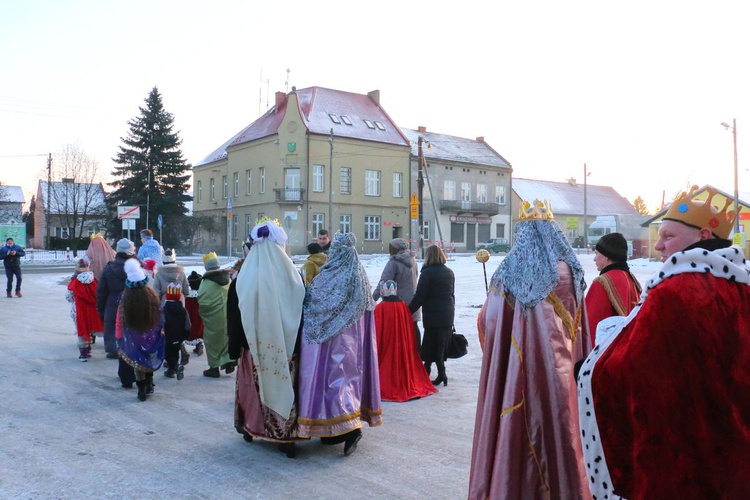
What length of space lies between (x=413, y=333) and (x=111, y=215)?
151ft

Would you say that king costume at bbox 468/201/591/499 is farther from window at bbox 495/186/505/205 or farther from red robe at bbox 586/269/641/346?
window at bbox 495/186/505/205

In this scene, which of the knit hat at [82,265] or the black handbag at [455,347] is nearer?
the black handbag at [455,347]

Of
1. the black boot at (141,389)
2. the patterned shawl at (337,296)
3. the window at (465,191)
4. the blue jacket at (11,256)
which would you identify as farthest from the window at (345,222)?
the patterned shawl at (337,296)

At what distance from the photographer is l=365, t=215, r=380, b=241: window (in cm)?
4897

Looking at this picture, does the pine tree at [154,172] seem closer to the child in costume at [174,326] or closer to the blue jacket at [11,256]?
the blue jacket at [11,256]

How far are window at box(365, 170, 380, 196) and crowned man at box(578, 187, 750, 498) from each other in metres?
46.5

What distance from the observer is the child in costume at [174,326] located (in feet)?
27.0

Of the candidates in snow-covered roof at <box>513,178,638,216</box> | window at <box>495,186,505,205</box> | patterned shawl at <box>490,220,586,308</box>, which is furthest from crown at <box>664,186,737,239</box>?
snow-covered roof at <box>513,178,638,216</box>

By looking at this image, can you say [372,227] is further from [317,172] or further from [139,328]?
[139,328]

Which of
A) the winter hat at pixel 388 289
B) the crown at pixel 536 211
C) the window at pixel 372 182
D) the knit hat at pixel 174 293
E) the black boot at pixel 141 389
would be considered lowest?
the black boot at pixel 141 389

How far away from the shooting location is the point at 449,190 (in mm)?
54344

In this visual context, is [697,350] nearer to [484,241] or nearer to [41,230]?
[484,241]

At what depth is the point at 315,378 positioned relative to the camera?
5328mm

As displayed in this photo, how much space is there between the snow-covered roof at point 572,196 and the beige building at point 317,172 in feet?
64.8
